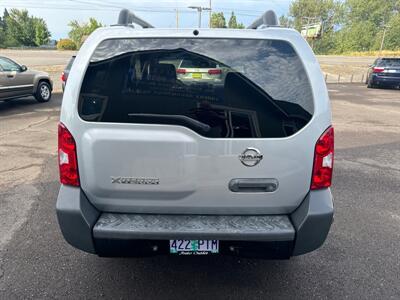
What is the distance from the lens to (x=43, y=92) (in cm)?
1116

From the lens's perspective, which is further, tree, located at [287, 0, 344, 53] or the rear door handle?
tree, located at [287, 0, 344, 53]

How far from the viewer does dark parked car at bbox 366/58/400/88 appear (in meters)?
16.8

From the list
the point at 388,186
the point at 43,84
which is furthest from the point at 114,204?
the point at 43,84

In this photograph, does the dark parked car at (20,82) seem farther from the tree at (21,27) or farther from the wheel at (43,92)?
the tree at (21,27)

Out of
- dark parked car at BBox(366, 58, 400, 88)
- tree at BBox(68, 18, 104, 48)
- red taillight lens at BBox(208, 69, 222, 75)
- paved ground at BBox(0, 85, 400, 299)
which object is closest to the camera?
red taillight lens at BBox(208, 69, 222, 75)

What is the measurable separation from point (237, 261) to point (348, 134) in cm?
595

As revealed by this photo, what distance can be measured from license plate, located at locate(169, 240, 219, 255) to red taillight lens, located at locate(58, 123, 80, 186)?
0.77 m

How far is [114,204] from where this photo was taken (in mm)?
2158

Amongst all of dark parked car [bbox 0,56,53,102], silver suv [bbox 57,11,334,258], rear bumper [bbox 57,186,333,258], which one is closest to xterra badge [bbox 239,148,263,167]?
silver suv [bbox 57,11,334,258]

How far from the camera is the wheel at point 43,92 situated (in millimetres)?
10933

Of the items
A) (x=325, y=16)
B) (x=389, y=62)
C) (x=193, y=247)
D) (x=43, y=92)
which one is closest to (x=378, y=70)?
(x=389, y=62)

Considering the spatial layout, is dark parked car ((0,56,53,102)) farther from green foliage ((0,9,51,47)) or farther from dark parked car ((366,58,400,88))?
green foliage ((0,9,51,47))

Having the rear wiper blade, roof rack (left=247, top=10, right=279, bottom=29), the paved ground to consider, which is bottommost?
the paved ground

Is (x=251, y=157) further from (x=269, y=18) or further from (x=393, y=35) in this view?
(x=393, y=35)
